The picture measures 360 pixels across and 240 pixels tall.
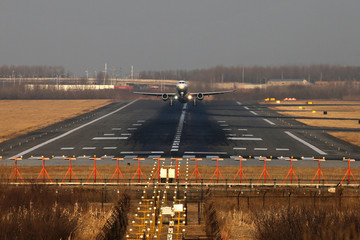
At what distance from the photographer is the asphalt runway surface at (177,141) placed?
7162 cm

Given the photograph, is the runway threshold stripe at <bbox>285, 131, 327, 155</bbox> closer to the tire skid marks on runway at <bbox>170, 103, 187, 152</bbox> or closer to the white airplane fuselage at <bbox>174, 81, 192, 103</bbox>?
the tire skid marks on runway at <bbox>170, 103, 187, 152</bbox>

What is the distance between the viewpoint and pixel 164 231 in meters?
34.0

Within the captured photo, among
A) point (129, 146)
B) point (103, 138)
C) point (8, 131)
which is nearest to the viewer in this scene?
point (129, 146)

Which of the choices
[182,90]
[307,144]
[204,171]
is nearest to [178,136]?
[307,144]

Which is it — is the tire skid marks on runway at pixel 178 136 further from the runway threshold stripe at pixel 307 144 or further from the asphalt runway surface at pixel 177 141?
the runway threshold stripe at pixel 307 144

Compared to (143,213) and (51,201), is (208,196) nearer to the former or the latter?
(143,213)

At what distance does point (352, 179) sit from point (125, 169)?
2442 cm

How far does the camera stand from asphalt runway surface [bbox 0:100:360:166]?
235 feet

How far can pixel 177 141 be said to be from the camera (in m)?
84.5

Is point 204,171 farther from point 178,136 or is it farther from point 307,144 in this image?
point 178,136

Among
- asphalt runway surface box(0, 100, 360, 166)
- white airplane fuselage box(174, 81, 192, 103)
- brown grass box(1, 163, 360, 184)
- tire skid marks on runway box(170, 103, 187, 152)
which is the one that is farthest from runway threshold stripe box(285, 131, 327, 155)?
white airplane fuselage box(174, 81, 192, 103)

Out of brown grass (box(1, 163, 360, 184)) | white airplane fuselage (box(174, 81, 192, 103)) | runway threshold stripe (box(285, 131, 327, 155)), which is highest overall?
white airplane fuselage (box(174, 81, 192, 103))

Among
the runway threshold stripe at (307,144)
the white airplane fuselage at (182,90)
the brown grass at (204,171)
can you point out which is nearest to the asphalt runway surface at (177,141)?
the runway threshold stripe at (307,144)

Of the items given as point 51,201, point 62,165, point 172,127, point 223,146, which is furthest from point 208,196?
point 172,127
